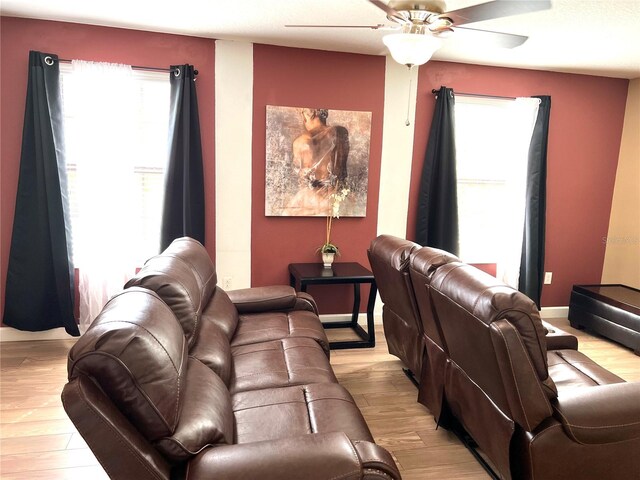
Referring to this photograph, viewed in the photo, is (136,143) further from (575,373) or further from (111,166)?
(575,373)

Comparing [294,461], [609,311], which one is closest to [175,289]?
[294,461]

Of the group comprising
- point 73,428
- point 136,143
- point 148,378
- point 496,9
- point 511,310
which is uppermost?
point 496,9

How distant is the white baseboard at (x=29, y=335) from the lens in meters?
3.59

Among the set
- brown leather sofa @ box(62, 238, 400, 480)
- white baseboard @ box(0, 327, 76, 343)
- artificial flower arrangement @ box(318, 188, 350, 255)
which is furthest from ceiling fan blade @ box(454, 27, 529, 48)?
white baseboard @ box(0, 327, 76, 343)

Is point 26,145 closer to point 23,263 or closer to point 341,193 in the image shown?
point 23,263

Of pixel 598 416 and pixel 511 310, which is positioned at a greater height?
pixel 511 310

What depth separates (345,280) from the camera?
3621 millimetres

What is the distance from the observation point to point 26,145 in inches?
131

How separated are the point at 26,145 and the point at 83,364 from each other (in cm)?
280

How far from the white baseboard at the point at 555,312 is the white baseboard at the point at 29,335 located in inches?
176

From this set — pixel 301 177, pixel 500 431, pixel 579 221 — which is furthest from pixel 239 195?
pixel 579 221

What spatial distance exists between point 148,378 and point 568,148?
4497 mm

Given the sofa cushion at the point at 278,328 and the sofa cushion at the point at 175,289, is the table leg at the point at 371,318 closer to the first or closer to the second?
the sofa cushion at the point at 278,328

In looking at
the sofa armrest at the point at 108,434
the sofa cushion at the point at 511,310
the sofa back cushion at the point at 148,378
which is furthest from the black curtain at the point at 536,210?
the sofa armrest at the point at 108,434
